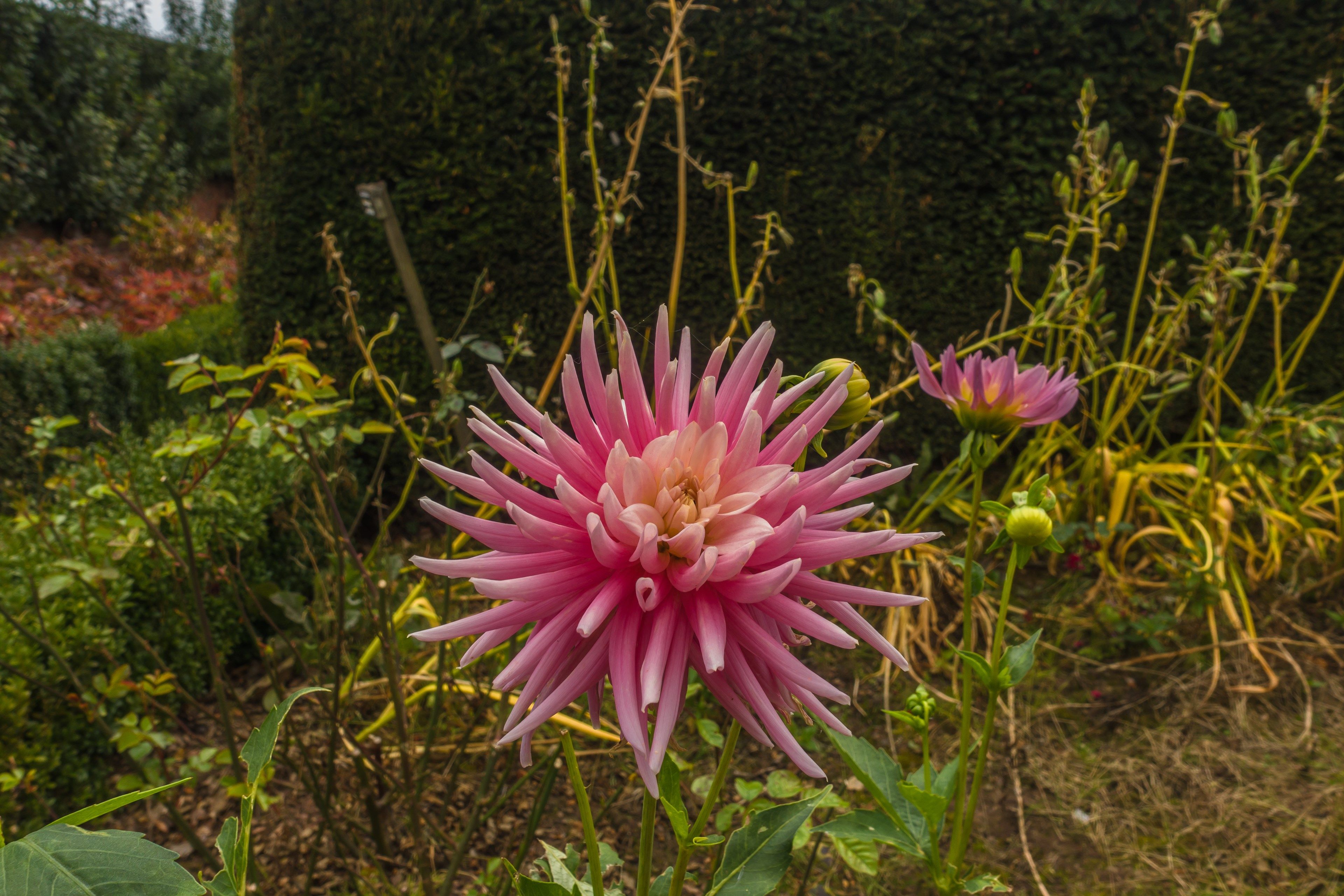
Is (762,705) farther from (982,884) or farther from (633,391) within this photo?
(982,884)

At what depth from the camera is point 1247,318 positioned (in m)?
2.71

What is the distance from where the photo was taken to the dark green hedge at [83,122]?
7.98 meters

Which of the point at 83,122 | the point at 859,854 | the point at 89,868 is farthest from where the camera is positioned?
the point at 83,122

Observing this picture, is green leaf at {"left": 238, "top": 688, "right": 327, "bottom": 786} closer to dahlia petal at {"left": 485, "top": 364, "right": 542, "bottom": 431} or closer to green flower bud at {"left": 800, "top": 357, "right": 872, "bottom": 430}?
dahlia petal at {"left": 485, "top": 364, "right": 542, "bottom": 431}

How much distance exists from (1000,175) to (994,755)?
7.81 ft

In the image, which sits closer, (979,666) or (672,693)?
(672,693)

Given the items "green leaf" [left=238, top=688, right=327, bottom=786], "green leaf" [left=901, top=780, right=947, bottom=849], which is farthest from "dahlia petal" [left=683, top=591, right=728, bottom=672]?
"green leaf" [left=901, top=780, right=947, bottom=849]

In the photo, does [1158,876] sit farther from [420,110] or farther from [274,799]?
[420,110]

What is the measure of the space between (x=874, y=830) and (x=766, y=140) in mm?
2866

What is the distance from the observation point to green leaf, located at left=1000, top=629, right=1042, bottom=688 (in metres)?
0.87

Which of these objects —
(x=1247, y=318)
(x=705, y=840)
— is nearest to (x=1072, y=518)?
(x=1247, y=318)

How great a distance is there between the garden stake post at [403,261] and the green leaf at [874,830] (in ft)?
4.36

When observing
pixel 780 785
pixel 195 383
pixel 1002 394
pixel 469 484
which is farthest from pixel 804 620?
pixel 195 383

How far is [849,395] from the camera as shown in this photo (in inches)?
26.2
